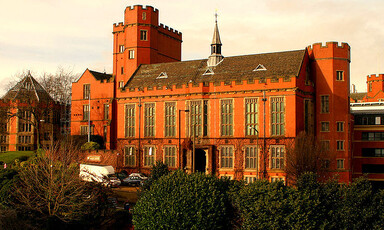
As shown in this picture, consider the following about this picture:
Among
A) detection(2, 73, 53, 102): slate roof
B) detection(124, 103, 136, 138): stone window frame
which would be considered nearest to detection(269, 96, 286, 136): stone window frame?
detection(124, 103, 136, 138): stone window frame

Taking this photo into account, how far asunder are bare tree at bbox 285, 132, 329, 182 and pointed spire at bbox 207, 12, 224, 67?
54.8 ft

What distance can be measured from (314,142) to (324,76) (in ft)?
29.8

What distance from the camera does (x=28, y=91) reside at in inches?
3039

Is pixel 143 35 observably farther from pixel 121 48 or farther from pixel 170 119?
pixel 170 119

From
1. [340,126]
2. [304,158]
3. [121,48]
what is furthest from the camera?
[121,48]

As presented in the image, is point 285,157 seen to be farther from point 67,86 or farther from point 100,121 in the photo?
point 67,86

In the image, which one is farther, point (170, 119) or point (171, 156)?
point (170, 119)

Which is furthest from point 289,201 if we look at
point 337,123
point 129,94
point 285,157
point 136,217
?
point 129,94

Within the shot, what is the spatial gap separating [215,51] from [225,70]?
13.6ft

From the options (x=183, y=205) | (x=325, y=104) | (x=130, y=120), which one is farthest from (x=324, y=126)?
(x=183, y=205)

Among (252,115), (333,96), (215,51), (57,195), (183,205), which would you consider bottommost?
(183,205)

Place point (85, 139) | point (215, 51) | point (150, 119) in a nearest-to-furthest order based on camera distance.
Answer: point (150, 119) → point (215, 51) → point (85, 139)

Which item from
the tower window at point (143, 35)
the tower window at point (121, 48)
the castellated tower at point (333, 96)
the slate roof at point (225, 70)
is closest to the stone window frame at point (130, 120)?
the slate roof at point (225, 70)

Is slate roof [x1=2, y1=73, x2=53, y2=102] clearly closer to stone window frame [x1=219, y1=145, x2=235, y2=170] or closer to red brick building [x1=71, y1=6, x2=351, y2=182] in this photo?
red brick building [x1=71, y1=6, x2=351, y2=182]
